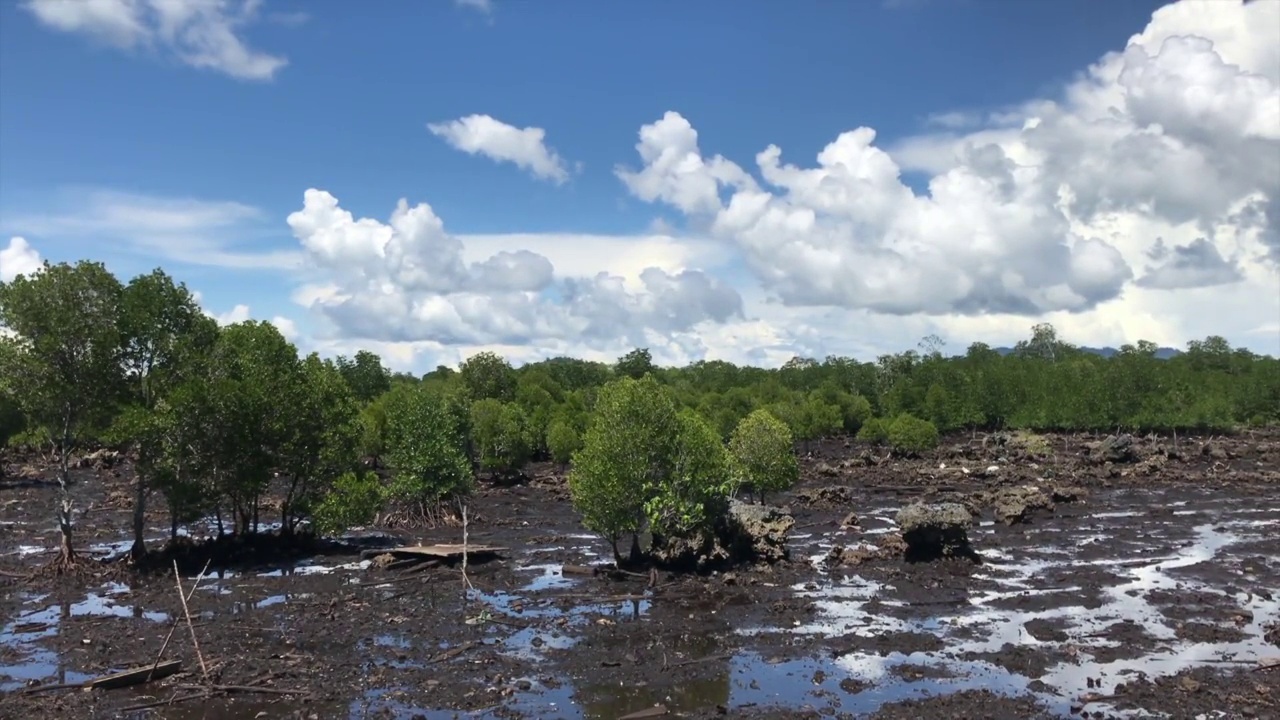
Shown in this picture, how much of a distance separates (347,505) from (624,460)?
13.5 meters

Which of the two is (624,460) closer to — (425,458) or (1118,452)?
(425,458)

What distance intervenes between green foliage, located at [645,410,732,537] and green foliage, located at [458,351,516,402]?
5809cm

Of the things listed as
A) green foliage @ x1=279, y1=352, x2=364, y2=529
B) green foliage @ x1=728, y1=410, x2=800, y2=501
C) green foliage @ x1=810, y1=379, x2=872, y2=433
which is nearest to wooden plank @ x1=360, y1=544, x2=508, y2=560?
green foliage @ x1=279, y1=352, x2=364, y2=529

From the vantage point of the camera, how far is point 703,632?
26531mm

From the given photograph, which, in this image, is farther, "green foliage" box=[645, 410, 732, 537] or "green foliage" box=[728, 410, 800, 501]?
"green foliage" box=[728, 410, 800, 501]

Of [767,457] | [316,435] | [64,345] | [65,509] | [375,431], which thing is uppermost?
[64,345]

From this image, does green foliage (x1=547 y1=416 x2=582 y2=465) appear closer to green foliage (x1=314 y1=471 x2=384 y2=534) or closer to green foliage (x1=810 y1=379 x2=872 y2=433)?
green foliage (x1=314 y1=471 x2=384 y2=534)

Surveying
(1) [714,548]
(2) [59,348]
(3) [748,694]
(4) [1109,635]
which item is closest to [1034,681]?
(4) [1109,635]

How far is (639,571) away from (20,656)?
1946 centimetres

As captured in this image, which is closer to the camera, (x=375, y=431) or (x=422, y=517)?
(x=422, y=517)

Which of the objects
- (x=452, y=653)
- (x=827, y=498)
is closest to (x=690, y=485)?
(x=452, y=653)

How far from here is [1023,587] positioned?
103 ft

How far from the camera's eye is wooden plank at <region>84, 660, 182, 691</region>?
71.1ft

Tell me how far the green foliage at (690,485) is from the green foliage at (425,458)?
16.9 m
